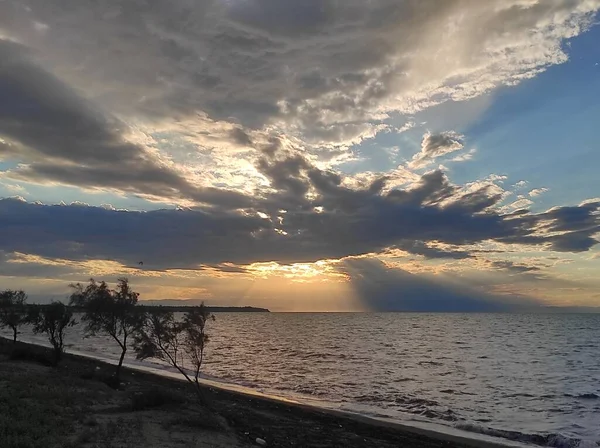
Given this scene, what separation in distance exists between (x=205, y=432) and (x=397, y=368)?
38428 mm

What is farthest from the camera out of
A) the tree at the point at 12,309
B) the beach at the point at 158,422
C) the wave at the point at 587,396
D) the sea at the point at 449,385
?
the tree at the point at 12,309

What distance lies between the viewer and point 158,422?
20125 mm

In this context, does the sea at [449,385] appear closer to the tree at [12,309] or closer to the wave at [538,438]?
the wave at [538,438]

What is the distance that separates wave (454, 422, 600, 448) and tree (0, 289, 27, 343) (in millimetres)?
54051

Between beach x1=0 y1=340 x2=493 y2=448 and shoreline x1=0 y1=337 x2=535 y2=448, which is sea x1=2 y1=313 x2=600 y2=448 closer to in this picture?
shoreline x1=0 y1=337 x2=535 y2=448

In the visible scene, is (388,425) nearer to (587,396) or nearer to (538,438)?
(538,438)

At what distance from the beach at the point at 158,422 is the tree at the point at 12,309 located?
30610 millimetres

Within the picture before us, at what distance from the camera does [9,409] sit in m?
17.2

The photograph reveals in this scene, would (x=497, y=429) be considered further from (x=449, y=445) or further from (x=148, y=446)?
(x=148, y=446)

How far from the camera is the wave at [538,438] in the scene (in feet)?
81.4

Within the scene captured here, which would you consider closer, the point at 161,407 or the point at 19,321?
the point at 161,407

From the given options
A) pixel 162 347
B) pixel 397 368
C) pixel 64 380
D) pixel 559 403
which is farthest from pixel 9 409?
pixel 397 368

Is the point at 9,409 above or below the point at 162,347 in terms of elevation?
below

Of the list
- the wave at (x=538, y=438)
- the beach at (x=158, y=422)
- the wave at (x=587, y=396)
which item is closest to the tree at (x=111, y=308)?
the beach at (x=158, y=422)
